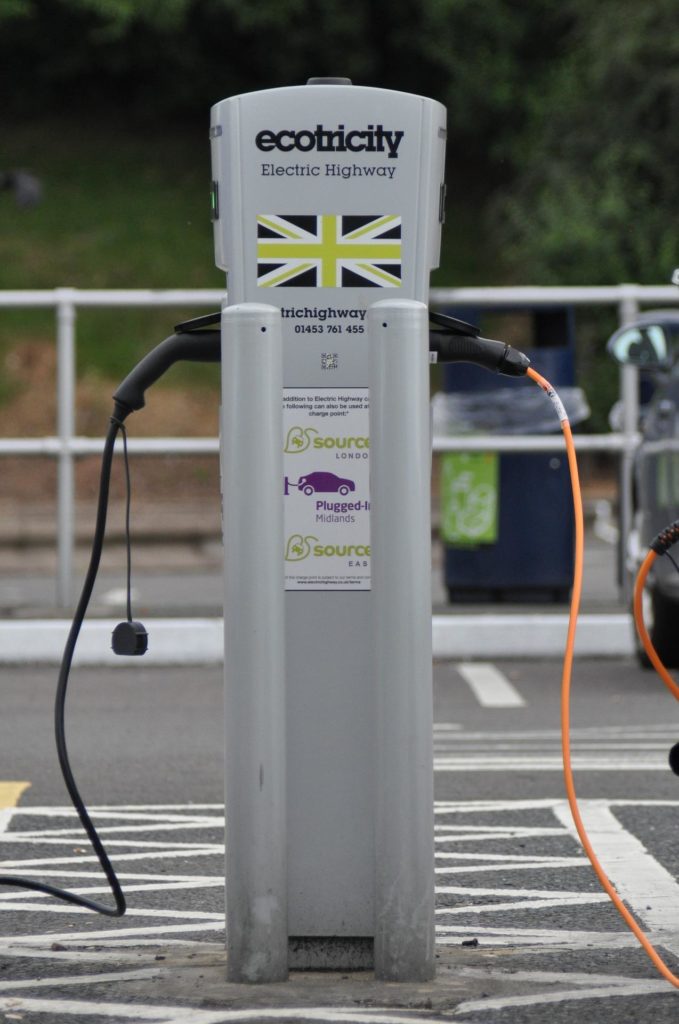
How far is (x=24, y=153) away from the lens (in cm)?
4488

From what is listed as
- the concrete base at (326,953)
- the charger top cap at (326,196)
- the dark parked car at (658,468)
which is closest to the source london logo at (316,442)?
the charger top cap at (326,196)

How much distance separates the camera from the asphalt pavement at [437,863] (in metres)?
3.75

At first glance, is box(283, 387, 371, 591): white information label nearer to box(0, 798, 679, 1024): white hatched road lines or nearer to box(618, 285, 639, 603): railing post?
box(0, 798, 679, 1024): white hatched road lines

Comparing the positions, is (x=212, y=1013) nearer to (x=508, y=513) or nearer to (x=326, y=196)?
(x=326, y=196)

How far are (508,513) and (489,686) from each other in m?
3.28

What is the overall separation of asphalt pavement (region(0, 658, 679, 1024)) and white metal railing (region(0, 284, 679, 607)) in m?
1.54

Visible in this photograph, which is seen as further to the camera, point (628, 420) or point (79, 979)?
point (628, 420)

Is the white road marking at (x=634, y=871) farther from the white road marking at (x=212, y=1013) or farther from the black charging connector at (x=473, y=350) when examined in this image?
the black charging connector at (x=473, y=350)

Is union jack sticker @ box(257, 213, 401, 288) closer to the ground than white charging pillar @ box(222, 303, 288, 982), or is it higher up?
higher up

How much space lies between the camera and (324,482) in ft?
12.8

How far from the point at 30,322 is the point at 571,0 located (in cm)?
1161

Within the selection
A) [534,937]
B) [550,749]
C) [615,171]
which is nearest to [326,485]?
[534,937]

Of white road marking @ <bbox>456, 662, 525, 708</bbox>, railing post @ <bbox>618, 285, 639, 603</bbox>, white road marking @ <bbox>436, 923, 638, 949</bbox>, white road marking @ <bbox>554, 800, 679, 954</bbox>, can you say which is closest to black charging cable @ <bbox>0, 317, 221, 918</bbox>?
white road marking @ <bbox>436, 923, 638, 949</bbox>

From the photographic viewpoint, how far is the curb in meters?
10.3
